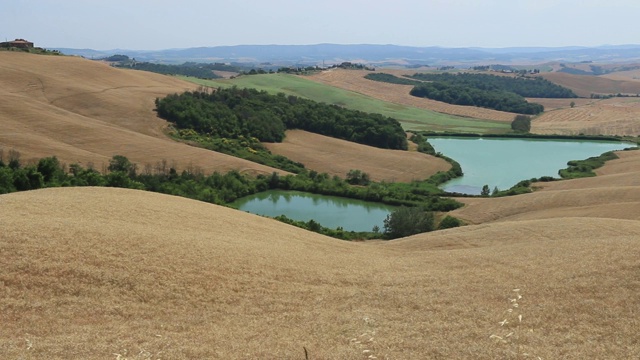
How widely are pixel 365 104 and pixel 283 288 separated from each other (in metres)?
114

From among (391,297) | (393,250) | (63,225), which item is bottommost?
(393,250)

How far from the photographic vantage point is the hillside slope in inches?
540

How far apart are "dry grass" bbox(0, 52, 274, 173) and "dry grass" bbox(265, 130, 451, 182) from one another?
9.89m

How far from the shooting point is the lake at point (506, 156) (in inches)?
2990

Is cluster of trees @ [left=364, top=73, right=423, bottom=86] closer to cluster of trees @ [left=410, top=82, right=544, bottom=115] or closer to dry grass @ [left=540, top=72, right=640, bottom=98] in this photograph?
cluster of trees @ [left=410, top=82, right=544, bottom=115]

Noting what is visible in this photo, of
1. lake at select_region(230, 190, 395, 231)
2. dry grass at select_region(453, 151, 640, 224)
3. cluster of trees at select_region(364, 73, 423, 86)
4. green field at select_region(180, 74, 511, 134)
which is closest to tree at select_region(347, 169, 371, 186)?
lake at select_region(230, 190, 395, 231)

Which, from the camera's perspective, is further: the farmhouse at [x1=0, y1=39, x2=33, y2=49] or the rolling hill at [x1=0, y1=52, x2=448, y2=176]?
the farmhouse at [x1=0, y1=39, x2=33, y2=49]

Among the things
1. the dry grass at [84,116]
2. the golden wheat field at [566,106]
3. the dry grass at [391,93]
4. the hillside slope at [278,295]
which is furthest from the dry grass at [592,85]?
the hillside slope at [278,295]

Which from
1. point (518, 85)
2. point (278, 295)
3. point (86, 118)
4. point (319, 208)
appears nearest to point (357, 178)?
point (319, 208)

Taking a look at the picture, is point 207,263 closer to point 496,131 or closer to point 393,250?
point 393,250

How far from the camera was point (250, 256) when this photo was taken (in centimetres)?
2064

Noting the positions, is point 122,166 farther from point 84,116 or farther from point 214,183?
point 84,116

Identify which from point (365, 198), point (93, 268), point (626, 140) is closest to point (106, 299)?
point (93, 268)

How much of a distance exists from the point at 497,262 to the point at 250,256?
939cm
